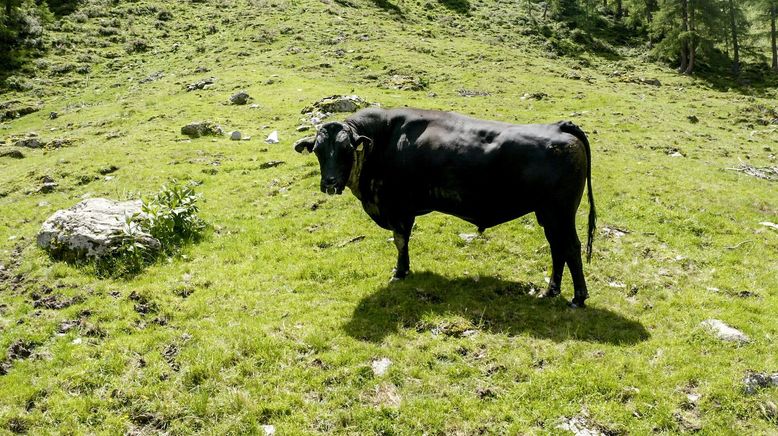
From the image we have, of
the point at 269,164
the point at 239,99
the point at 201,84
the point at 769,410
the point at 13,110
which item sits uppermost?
the point at 769,410

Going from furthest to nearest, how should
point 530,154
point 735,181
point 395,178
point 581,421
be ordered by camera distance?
Result: point 735,181 → point 395,178 → point 530,154 → point 581,421

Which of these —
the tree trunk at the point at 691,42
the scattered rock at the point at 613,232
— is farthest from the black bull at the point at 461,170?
the tree trunk at the point at 691,42

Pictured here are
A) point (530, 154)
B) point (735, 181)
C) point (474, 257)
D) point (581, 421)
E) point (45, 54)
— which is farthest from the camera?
point (45, 54)

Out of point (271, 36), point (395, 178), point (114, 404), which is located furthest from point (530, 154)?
point (271, 36)

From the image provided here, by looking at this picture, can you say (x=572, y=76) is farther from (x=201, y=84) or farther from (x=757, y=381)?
(x=757, y=381)

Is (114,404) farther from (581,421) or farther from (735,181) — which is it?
(735,181)

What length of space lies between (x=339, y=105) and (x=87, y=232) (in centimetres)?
1778

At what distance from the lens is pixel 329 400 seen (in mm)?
7438

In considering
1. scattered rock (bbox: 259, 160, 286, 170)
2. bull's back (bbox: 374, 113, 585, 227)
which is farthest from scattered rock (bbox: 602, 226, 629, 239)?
scattered rock (bbox: 259, 160, 286, 170)

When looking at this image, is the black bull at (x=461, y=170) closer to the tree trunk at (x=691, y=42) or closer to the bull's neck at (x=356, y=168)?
the bull's neck at (x=356, y=168)

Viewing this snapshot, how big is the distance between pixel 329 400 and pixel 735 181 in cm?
1916

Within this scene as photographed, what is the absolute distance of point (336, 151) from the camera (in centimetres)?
948

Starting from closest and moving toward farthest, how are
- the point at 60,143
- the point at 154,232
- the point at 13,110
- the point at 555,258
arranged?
the point at 555,258 < the point at 154,232 < the point at 60,143 < the point at 13,110

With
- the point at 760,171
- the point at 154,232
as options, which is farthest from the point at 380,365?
the point at 760,171
